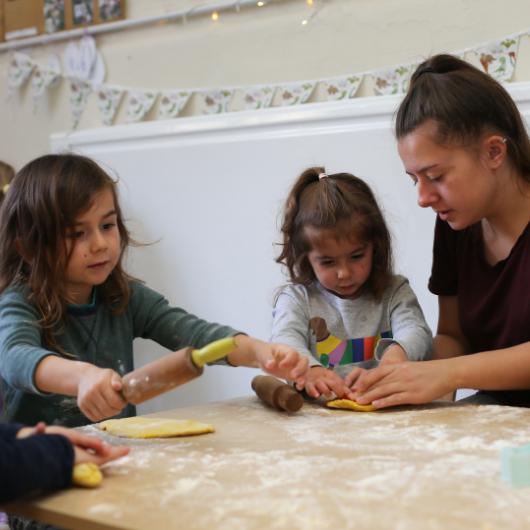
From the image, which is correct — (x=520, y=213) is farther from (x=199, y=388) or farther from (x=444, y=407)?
(x=199, y=388)

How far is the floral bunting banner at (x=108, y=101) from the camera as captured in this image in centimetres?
274

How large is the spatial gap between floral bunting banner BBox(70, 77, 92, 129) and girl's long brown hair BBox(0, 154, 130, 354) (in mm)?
1292

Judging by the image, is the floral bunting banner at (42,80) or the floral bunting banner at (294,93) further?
the floral bunting banner at (42,80)

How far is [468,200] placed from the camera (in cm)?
147

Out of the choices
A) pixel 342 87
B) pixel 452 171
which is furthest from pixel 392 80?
pixel 452 171

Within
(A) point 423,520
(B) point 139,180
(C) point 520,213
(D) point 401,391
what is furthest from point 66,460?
(B) point 139,180

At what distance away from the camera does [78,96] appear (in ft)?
9.30

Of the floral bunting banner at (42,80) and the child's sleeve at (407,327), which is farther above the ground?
the floral bunting banner at (42,80)

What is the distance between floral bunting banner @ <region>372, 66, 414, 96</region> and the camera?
218 centimetres

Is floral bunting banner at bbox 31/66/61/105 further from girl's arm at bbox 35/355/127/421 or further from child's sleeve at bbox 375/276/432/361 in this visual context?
girl's arm at bbox 35/355/127/421

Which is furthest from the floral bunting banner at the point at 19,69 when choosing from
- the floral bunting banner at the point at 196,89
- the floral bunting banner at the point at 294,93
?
the floral bunting banner at the point at 294,93

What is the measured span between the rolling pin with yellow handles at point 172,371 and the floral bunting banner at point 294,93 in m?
1.47

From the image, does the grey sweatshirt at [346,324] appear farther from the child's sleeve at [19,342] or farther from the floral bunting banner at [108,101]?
the floral bunting banner at [108,101]

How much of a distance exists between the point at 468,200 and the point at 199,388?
1330 mm
